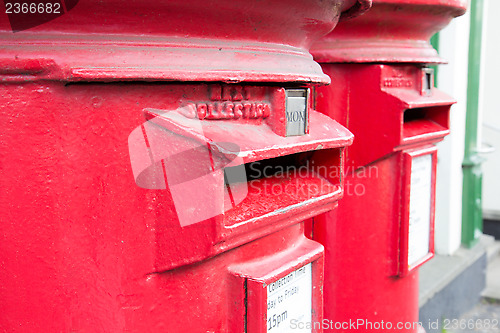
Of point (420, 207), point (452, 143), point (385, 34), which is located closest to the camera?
point (385, 34)

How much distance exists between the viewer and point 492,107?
494 cm

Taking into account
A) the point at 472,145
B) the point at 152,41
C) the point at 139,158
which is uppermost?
the point at 152,41

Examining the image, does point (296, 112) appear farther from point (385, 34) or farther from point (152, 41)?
point (385, 34)

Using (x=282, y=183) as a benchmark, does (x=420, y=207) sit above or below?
below

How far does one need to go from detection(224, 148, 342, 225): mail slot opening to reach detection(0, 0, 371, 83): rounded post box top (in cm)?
24

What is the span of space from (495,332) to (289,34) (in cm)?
317

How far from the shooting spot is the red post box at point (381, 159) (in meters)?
1.65

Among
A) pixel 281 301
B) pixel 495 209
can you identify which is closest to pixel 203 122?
pixel 281 301


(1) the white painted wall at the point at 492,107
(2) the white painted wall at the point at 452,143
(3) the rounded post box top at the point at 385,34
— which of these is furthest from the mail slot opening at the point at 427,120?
(1) the white painted wall at the point at 492,107

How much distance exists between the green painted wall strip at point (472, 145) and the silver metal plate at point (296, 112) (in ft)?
10.3

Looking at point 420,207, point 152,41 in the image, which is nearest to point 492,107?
point 420,207

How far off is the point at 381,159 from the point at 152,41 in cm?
116

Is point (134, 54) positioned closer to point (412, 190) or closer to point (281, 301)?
point (281, 301)

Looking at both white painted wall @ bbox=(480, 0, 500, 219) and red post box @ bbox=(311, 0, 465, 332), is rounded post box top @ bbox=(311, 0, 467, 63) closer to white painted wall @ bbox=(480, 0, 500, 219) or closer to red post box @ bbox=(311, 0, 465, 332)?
red post box @ bbox=(311, 0, 465, 332)
